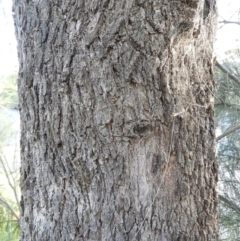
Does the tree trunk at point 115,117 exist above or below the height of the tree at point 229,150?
above

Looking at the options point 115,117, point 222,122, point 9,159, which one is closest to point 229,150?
point 222,122

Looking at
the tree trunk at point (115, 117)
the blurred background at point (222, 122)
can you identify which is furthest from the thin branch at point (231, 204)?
the tree trunk at point (115, 117)

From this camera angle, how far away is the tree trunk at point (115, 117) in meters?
0.68

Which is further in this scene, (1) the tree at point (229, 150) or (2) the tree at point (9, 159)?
(2) the tree at point (9, 159)

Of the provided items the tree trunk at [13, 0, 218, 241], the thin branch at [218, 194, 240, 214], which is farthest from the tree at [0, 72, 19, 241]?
the tree trunk at [13, 0, 218, 241]

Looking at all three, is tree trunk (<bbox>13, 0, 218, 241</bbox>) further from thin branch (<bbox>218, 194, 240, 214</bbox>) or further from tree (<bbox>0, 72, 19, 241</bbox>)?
tree (<bbox>0, 72, 19, 241</bbox>)

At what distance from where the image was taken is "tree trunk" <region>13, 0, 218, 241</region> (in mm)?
681

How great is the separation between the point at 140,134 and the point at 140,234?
0.18m

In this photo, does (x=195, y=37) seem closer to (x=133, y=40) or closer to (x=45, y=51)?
(x=133, y=40)

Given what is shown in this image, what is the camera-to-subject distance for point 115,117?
0.68 meters

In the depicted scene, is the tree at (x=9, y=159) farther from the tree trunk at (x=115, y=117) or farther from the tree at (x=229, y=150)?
the tree trunk at (x=115, y=117)

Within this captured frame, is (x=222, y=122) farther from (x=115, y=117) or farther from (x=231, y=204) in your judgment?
(x=115, y=117)

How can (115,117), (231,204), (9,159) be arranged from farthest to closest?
(9,159)
(231,204)
(115,117)

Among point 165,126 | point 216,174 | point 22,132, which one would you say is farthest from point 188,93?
point 22,132
